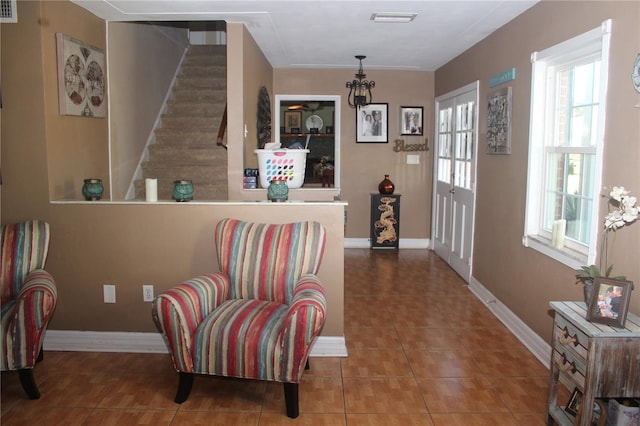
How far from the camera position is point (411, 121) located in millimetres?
6879

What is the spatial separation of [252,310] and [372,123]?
4.51 meters

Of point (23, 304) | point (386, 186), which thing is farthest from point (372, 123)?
point (23, 304)

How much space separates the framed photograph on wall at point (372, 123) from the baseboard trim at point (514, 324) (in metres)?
2.57

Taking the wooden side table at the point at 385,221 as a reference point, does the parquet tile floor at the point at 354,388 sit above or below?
below

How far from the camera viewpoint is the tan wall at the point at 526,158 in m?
2.56

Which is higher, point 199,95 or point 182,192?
point 199,95

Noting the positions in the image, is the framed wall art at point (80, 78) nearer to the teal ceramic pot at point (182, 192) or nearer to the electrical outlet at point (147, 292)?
the teal ceramic pot at point (182, 192)

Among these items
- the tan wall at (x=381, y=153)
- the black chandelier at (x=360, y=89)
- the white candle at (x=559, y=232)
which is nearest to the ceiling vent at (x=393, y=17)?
the black chandelier at (x=360, y=89)

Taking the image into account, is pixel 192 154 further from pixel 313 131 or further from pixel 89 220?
pixel 89 220

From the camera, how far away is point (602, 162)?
2.78m

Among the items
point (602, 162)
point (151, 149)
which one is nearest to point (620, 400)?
point (602, 162)

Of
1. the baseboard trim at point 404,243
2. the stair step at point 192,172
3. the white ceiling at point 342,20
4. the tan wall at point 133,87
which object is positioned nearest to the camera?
the white ceiling at point 342,20

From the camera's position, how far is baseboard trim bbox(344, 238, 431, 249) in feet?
23.1

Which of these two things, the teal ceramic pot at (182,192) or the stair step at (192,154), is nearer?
the teal ceramic pot at (182,192)
